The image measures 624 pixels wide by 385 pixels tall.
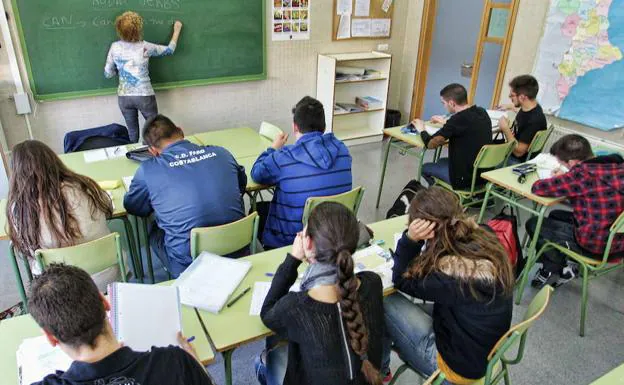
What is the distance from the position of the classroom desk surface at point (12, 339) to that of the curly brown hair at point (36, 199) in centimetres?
55

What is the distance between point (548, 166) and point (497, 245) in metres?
1.85

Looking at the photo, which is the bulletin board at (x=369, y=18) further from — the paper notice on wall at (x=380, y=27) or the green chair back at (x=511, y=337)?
the green chair back at (x=511, y=337)

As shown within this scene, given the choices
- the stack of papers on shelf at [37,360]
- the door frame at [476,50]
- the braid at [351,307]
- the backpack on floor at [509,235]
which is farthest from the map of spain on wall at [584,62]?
the stack of papers on shelf at [37,360]

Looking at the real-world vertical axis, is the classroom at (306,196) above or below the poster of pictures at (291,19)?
below

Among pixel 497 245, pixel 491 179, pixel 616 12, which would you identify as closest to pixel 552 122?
pixel 616 12

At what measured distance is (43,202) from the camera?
2.05 meters

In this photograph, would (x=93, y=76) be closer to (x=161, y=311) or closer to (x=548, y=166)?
(x=161, y=311)

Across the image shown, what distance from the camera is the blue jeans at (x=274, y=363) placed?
1.80 metres

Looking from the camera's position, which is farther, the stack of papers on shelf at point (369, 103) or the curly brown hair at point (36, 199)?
the stack of papers on shelf at point (369, 103)

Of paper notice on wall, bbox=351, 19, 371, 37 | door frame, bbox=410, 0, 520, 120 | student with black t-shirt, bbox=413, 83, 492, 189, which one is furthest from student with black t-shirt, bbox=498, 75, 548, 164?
paper notice on wall, bbox=351, 19, 371, 37

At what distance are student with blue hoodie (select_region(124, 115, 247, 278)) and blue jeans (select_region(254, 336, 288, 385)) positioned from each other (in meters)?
0.77

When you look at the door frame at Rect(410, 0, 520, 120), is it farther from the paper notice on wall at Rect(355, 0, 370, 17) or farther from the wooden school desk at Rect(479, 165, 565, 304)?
the wooden school desk at Rect(479, 165, 565, 304)

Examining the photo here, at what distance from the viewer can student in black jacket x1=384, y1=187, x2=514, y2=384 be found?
1.63 metres

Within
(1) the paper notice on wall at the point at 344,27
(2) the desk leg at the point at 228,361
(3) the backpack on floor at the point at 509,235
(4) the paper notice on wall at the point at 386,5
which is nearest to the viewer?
(2) the desk leg at the point at 228,361
